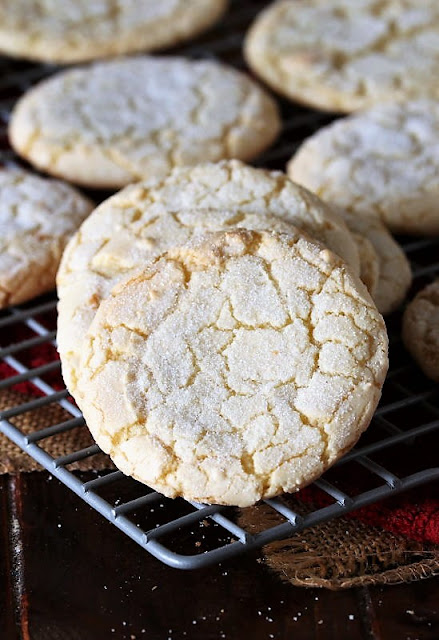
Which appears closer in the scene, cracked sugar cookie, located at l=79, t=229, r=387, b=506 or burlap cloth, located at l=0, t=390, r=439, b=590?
cracked sugar cookie, located at l=79, t=229, r=387, b=506

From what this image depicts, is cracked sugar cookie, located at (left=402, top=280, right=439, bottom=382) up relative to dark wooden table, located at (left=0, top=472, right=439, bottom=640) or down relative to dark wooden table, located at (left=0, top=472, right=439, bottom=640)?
up

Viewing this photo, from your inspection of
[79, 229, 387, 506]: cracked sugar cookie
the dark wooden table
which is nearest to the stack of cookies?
[79, 229, 387, 506]: cracked sugar cookie

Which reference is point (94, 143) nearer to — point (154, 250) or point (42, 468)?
point (154, 250)

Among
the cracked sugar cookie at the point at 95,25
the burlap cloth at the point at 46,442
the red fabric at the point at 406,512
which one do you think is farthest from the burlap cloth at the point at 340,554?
the cracked sugar cookie at the point at 95,25

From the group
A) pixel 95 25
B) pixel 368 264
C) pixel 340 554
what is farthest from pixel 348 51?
pixel 340 554

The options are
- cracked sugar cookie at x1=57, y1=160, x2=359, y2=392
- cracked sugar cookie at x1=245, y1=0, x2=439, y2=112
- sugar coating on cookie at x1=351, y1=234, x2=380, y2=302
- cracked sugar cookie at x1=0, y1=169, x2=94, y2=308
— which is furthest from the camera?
cracked sugar cookie at x1=245, y1=0, x2=439, y2=112

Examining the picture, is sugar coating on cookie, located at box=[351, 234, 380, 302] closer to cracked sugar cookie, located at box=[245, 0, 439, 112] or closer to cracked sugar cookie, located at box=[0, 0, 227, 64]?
cracked sugar cookie, located at box=[245, 0, 439, 112]

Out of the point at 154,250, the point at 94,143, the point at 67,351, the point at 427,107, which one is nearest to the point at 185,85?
the point at 94,143
